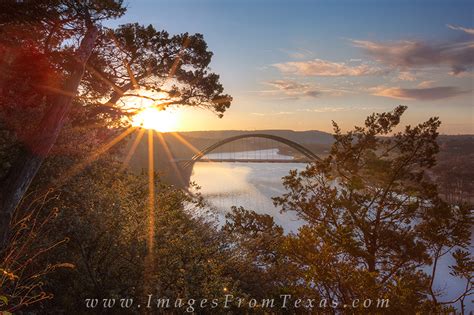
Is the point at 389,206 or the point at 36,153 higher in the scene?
the point at 36,153

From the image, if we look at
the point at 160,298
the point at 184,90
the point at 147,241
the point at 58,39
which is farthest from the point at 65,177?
the point at 184,90

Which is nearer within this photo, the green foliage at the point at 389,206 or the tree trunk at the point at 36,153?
the tree trunk at the point at 36,153

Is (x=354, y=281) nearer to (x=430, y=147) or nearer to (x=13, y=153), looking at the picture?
(x=430, y=147)

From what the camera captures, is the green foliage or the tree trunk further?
the green foliage

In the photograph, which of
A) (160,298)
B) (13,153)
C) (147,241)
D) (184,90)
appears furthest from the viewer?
(184,90)

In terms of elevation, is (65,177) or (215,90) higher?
(215,90)

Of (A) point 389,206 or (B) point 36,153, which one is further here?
(A) point 389,206

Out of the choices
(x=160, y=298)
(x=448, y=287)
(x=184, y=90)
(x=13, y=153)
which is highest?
(x=184, y=90)

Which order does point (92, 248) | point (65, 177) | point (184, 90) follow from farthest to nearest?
point (184, 90), point (65, 177), point (92, 248)
